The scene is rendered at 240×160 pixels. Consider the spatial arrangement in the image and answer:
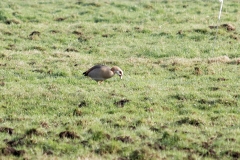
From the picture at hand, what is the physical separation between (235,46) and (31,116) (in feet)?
29.8

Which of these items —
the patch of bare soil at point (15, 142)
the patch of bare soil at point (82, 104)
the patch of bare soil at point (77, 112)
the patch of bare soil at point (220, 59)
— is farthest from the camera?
the patch of bare soil at point (220, 59)

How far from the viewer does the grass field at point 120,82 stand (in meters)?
9.98

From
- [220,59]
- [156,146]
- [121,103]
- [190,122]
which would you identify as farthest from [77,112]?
[220,59]

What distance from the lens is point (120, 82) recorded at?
1427 cm

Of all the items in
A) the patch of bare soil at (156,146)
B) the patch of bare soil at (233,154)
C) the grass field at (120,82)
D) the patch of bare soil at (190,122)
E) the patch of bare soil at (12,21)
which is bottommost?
the patch of bare soil at (12,21)

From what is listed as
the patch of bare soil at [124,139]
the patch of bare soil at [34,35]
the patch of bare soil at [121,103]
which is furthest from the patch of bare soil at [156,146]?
the patch of bare soil at [34,35]

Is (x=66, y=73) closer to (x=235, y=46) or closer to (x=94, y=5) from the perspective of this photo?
(x=235, y=46)

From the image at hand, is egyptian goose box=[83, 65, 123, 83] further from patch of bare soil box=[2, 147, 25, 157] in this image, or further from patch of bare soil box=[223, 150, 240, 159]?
patch of bare soil box=[223, 150, 240, 159]

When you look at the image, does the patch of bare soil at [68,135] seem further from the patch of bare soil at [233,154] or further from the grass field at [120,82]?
the patch of bare soil at [233,154]

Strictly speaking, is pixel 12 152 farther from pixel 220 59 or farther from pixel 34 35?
pixel 34 35

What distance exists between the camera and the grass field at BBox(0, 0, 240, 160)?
9984 mm

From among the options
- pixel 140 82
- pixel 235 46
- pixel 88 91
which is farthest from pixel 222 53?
pixel 88 91

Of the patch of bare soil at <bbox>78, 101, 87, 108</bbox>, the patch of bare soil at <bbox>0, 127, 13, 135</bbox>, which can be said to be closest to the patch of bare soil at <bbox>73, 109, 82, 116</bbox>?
the patch of bare soil at <bbox>78, 101, 87, 108</bbox>

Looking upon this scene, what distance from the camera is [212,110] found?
11977 mm
